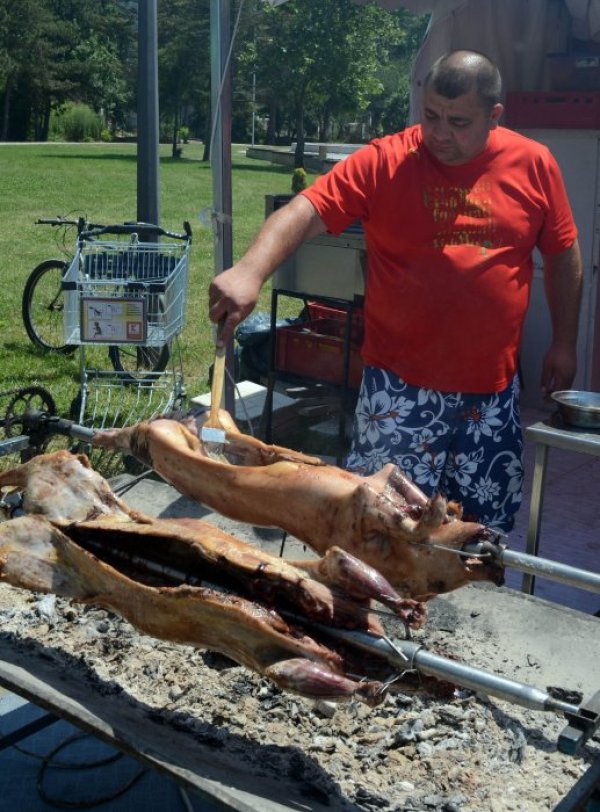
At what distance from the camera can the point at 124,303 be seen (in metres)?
5.71

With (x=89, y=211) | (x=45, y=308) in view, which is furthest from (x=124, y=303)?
(x=89, y=211)

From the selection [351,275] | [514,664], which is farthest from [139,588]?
[351,275]

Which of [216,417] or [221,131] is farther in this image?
[221,131]

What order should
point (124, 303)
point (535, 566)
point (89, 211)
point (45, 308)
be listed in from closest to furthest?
point (535, 566), point (124, 303), point (45, 308), point (89, 211)

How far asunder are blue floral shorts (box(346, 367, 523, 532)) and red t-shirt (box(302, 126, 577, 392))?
0.07 metres

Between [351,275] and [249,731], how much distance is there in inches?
127

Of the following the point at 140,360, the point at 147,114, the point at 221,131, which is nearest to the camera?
the point at 221,131

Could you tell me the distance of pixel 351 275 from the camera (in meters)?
5.42

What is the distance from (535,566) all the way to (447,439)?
129 cm

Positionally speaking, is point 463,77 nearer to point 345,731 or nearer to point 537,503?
point 537,503

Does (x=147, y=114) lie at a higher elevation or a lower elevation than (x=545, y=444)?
higher

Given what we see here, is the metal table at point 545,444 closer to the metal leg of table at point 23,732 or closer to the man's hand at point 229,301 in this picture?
the man's hand at point 229,301

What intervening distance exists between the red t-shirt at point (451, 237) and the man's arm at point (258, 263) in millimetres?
86

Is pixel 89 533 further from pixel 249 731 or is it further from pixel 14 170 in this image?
pixel 14 170
